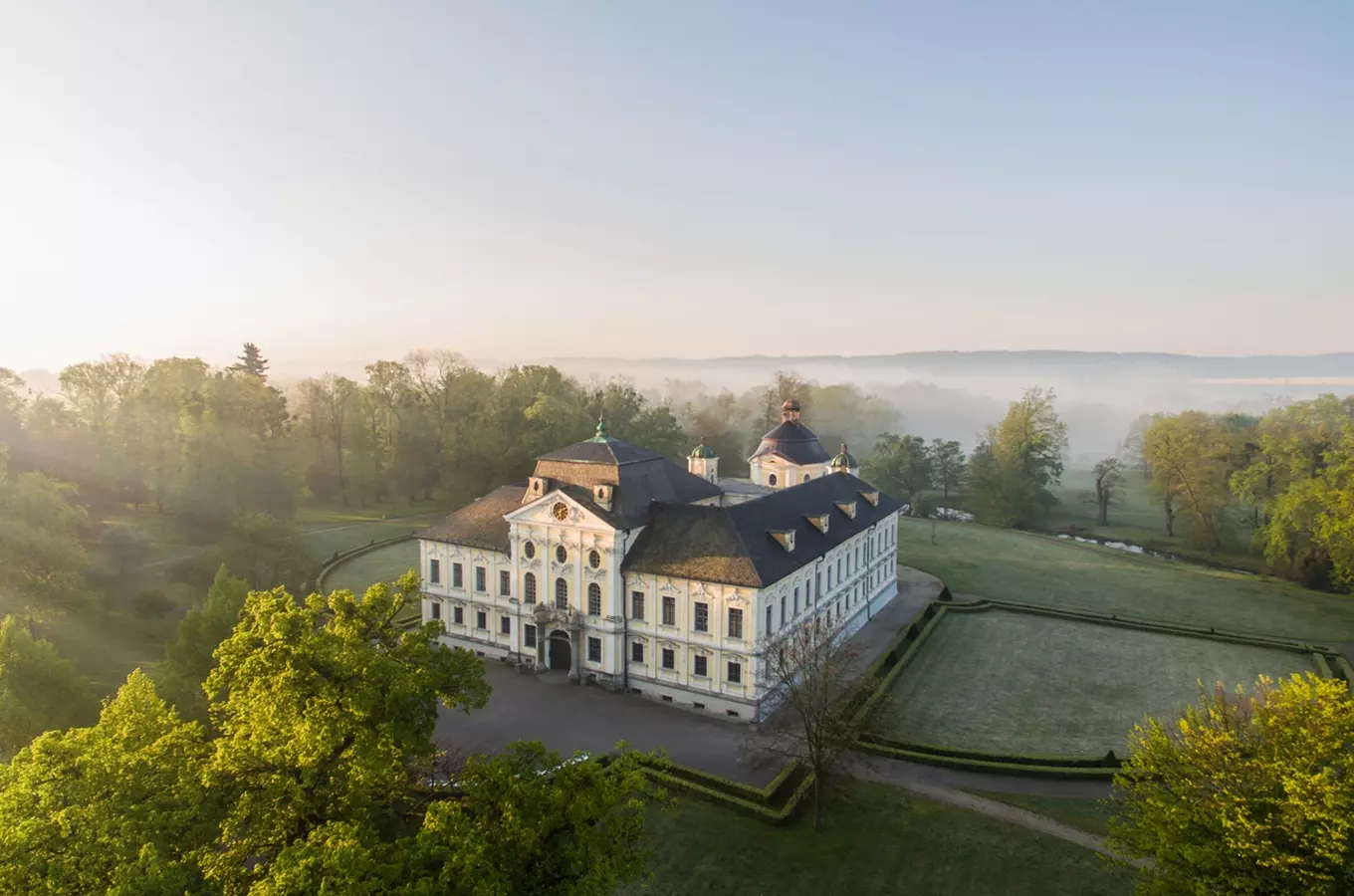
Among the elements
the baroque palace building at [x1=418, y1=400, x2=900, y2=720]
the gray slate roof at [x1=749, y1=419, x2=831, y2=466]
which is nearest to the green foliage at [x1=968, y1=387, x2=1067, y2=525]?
the gray slate roof at [x1=749, y1=419, x2=831, y2=466]

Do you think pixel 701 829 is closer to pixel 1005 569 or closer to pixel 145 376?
pixel 1005 569

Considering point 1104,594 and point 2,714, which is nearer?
point 2,714

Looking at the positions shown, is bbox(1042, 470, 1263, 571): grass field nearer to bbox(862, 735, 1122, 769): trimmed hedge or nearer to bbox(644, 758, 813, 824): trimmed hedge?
bbox(862, 735, 1122, 769): trimmed hedge

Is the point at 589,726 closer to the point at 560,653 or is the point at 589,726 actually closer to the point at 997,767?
the point at 560,653

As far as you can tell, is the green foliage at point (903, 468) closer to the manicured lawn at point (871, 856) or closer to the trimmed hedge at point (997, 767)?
the trimmed hedge at point (997, 767)

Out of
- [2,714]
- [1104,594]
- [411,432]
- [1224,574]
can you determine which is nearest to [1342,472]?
[1224,574]

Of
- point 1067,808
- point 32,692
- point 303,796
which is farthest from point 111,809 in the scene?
point 1067,808
